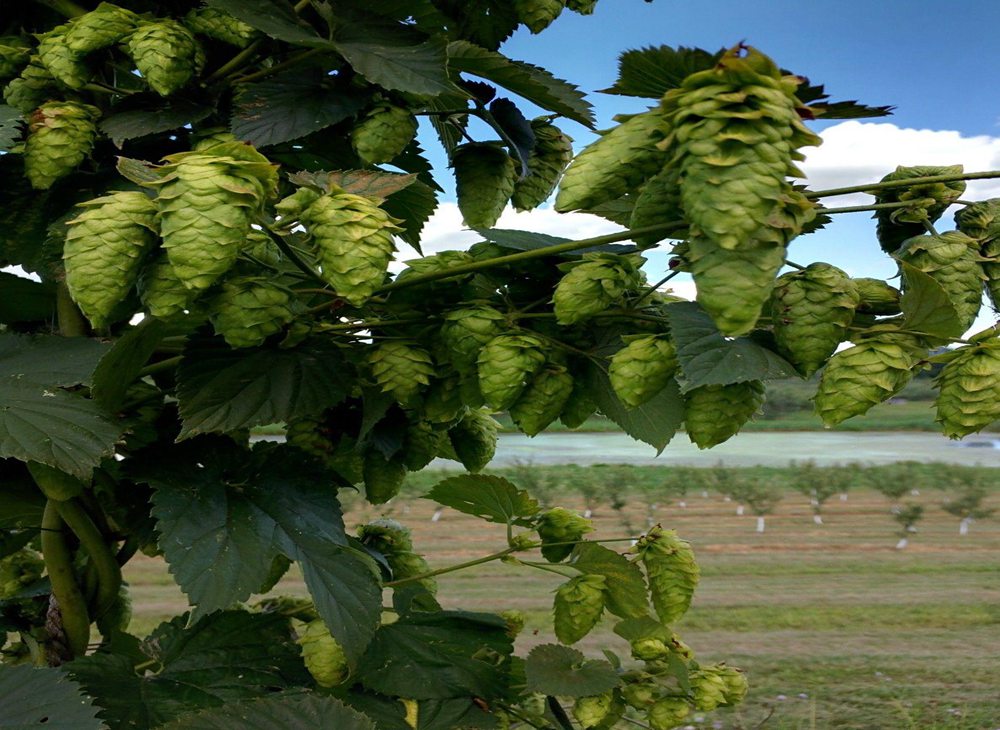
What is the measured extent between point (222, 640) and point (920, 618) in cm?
360

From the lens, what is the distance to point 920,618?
3604mm

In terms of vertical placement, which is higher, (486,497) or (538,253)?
(538,253)

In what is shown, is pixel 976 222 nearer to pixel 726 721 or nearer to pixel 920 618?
pixel 726 721

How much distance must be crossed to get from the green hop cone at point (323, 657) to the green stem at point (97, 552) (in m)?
0.21

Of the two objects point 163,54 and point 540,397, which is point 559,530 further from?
point 163,54

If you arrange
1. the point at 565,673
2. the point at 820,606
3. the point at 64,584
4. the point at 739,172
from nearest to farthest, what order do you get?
the point at 739,172
the point at 64,584
the point at 565,673
the point at 820,606

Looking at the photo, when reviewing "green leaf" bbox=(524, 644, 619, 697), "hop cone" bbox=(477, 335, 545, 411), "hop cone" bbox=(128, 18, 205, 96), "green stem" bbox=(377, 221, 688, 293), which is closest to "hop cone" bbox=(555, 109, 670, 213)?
"green stem" bbox=(377, 221, 688, 293)

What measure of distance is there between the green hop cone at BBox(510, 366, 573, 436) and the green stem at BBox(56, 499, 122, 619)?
0.43 meters

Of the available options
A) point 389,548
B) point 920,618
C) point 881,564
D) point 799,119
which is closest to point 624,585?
point 389,548

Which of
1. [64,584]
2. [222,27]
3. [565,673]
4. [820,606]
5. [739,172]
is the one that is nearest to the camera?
[739,172]

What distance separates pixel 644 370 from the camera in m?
0.48

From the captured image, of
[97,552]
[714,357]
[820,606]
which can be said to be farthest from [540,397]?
[820,606]

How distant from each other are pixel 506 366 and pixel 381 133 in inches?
9.6

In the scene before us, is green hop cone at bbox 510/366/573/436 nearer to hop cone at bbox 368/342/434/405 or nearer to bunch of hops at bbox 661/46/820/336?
hop cone at bbox 368/342/434/405
